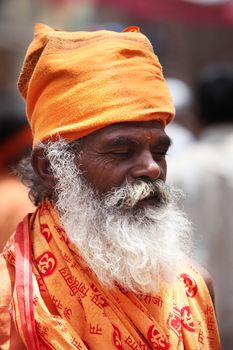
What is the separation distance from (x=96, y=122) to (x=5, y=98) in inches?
95.9

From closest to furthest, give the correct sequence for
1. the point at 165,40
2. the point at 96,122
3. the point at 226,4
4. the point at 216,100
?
the point at 96,122 < the point at 216,100 < the point at 226,4 < the point at 165,40

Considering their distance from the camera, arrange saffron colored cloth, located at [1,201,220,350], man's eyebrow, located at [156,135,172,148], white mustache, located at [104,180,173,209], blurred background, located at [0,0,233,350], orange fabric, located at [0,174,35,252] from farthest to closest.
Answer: blurred background, located at [0,0,233,350], orange fabric, located at [0,174,35,252], man's eyebrow, located at [156,135,172,148], white mustache, located at [104,180,173,209], saffron colored cloth, located at [1,201,220,350]

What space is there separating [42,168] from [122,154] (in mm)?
383

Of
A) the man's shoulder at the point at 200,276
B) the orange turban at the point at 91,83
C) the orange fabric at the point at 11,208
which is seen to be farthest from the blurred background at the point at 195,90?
the orange turban at the point at 91,83

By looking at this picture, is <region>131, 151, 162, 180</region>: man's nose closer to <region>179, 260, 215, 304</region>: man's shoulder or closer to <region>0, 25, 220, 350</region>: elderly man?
<region>0, 25, 220, 350</region>: elderly man

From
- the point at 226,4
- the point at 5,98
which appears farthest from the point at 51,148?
the point at 226,4

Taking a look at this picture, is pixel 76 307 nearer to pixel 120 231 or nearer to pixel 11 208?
pixel 120 231

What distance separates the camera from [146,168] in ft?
9.89

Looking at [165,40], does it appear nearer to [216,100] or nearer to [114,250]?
[216,100]

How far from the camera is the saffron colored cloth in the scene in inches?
114

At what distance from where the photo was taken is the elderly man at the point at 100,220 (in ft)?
9.66

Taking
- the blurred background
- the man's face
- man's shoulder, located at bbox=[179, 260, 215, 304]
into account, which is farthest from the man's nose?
the blurred background

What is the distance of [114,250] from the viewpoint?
10.0ft

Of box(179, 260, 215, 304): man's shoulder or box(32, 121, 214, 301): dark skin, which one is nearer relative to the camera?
box(32, 121, 214, 301): dark skin
